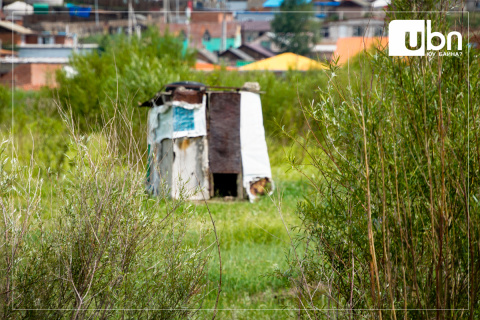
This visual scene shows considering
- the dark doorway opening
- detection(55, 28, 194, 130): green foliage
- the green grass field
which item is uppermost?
detection(55, 28, 194, 130): green foliage

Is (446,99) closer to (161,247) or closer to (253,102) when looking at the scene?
(161,247)

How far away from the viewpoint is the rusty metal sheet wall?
973cm

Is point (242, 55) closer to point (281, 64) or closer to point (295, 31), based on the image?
point (281, 64)

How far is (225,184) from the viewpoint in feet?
34.4

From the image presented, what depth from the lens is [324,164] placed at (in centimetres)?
360

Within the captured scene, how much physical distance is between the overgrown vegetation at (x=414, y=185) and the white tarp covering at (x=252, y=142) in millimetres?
6486

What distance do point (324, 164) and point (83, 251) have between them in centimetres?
166

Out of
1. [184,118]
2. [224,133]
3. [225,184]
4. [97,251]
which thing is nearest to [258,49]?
[225,184]

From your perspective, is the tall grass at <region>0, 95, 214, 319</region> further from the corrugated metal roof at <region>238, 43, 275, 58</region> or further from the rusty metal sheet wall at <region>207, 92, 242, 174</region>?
the corrugated metal roof at <region>238, 43, 275, 58</region>

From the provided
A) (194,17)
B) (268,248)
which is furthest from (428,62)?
(194,17)

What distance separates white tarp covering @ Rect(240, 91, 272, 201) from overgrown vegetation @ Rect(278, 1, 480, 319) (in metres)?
6.49

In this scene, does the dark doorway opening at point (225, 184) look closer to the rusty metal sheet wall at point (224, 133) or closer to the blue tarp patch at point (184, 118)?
the rusty metal sheet wall at point (224, 133)

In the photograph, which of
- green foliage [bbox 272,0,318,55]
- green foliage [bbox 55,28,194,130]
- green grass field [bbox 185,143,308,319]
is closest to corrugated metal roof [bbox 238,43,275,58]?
green foliage [bbox 55,28,194,130]

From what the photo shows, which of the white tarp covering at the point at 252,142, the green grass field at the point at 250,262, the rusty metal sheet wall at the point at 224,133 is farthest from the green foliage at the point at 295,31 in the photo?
the green grass field at the point at 250,262
